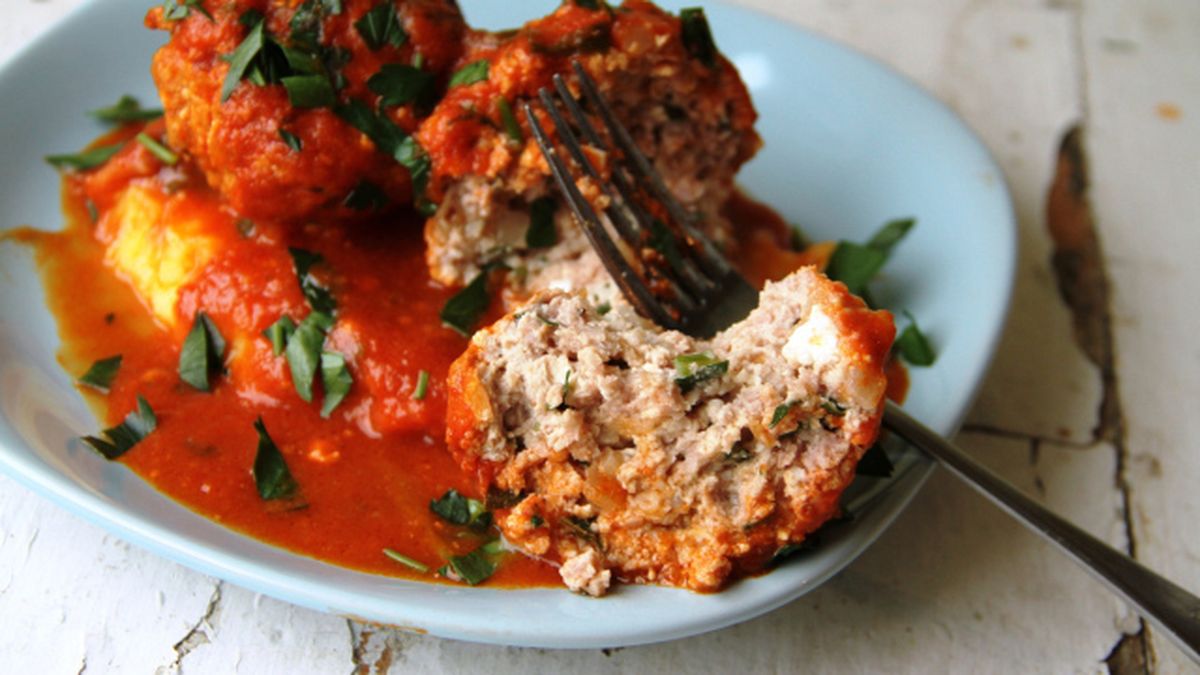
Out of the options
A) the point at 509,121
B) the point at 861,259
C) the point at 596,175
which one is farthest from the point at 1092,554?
the point at 509,121

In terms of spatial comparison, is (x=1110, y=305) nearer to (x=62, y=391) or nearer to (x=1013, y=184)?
(x=1013, y=184)

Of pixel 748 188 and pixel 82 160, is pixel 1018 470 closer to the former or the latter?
pixel 748 188

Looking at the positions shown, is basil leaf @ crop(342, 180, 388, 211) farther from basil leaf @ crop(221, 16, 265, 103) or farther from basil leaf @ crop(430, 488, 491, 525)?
basil leaf @ crop(430, 488, 491, 525)

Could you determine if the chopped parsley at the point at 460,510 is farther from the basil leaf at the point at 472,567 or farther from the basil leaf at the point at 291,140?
the basil leaf at the point at 291,140

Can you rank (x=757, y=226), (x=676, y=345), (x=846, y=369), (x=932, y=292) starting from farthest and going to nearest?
(x=757, y=226) → (x=932, y=292) → (x=676, y=345) → (x=846, y=369)

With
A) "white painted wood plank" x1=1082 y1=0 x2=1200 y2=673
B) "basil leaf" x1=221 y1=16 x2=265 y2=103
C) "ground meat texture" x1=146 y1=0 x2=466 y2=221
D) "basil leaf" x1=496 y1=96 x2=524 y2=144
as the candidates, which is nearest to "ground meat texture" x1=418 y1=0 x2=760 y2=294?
"basil leaf" x1=496 y1=96 x2=524 y2=144

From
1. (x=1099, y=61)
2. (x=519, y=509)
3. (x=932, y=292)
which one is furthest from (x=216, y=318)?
(x=1099, y=61)
